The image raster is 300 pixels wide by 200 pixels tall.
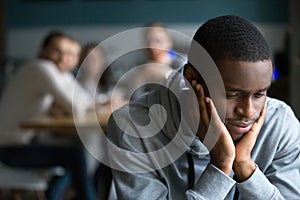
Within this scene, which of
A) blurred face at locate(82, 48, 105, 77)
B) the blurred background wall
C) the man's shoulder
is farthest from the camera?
the blurred background wall

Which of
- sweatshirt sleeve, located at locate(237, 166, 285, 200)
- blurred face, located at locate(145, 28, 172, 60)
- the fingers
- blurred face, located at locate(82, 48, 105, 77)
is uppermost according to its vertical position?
the fingers

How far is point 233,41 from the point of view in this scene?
101 centimetres

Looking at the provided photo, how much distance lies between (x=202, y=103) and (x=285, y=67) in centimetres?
398

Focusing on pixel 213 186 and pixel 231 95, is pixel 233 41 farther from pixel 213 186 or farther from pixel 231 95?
pixel 213 186

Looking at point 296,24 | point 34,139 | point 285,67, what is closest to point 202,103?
point 296,24

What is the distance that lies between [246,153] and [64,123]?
2.10m

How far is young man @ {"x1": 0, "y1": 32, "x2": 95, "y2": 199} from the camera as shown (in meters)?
3.06

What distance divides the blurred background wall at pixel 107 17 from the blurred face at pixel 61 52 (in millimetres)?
2999

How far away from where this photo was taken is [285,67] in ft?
16.1

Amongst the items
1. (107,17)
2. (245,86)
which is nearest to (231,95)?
(245,86)

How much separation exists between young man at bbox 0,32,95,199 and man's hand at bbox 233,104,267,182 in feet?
6.74

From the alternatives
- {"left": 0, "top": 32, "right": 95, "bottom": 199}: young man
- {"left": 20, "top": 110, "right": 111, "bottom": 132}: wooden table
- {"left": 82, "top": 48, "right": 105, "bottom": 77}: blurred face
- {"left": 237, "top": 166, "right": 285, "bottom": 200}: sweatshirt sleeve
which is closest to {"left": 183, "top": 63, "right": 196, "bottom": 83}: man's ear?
{"left": 237, "top": 166, "right": 285, "bottom": 200}: sweatshirt sleeve

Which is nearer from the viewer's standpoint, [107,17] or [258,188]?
[258,188]

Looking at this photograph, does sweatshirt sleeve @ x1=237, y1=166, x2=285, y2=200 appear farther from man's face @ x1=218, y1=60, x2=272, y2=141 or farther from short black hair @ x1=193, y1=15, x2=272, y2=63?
short black hair @ x1=193, y1=15, x2=272, y2=63
